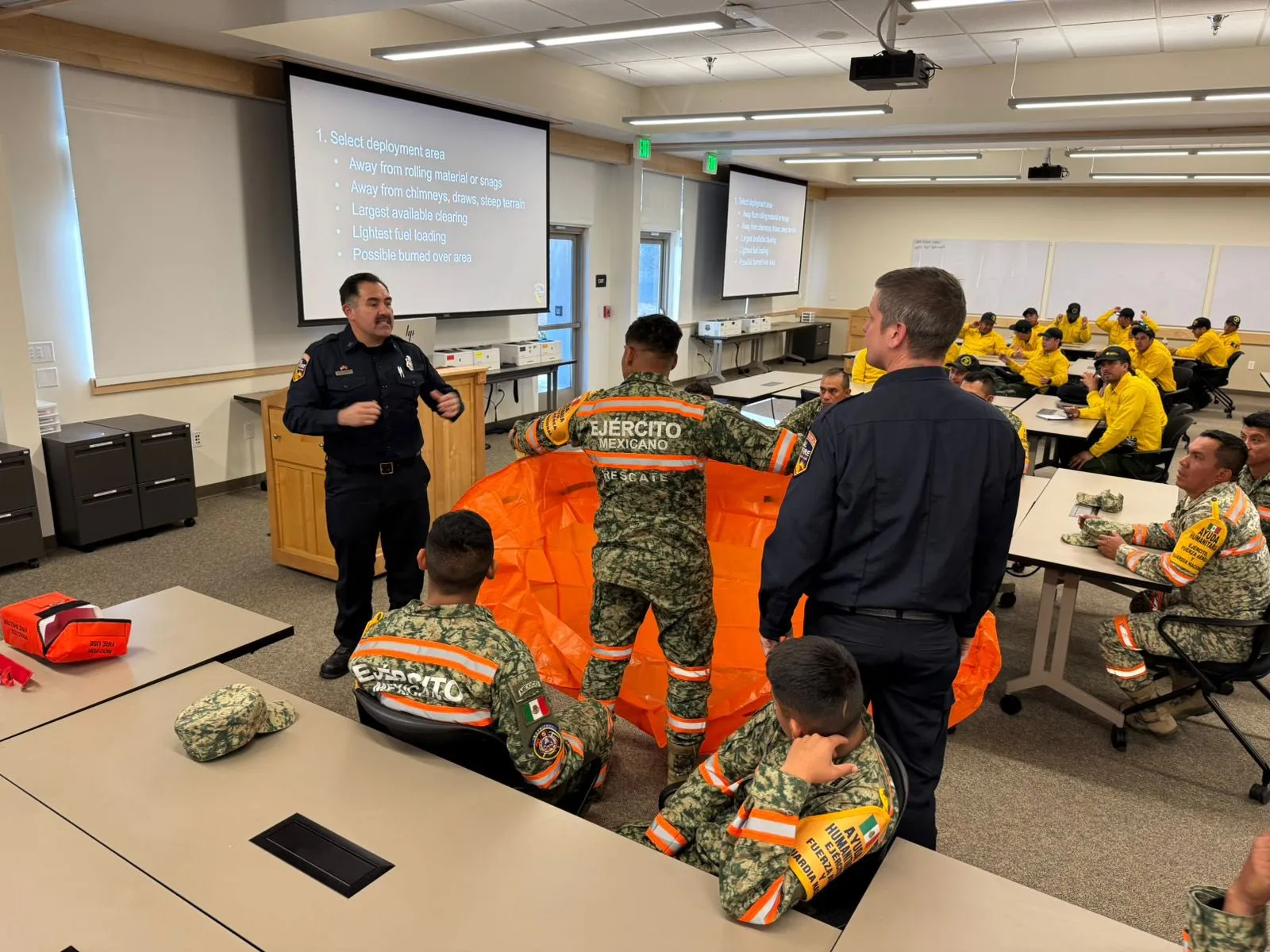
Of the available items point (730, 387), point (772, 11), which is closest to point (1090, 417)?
point (730, 387)

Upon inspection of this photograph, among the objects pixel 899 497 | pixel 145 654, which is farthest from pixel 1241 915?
pixel 145 654

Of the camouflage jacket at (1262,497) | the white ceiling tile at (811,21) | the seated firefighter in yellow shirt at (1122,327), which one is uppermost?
the white ceiling tile at (811,21)

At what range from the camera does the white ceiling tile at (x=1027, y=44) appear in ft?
20.9

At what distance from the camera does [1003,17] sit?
19.4ft

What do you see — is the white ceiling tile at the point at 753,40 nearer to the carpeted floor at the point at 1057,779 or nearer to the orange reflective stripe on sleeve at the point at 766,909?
the carpeted floor at the point at 1057,779

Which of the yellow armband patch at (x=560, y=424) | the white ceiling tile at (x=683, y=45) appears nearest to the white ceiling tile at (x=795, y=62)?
the white ceiling tile at (x=683, y=45)

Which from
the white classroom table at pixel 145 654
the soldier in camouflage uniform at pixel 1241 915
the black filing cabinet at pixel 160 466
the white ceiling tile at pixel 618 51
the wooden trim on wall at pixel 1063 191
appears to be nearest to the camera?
the soldier in camouflage uniform at pixel 1241 915

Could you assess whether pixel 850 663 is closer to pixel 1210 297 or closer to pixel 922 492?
pixel 922 492

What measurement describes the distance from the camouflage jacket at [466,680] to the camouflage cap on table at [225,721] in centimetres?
21

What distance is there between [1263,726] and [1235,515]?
1185mm

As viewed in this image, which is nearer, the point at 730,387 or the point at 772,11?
the point at 772,11

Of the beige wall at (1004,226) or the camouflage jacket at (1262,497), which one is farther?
the beige wall at (1004,226)

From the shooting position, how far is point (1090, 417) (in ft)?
20.2

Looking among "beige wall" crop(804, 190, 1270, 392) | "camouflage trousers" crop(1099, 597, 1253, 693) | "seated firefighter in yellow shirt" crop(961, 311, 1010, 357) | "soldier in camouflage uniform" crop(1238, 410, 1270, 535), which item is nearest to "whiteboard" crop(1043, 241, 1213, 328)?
"beige wall" crop(804, 190, 1270, 392)
